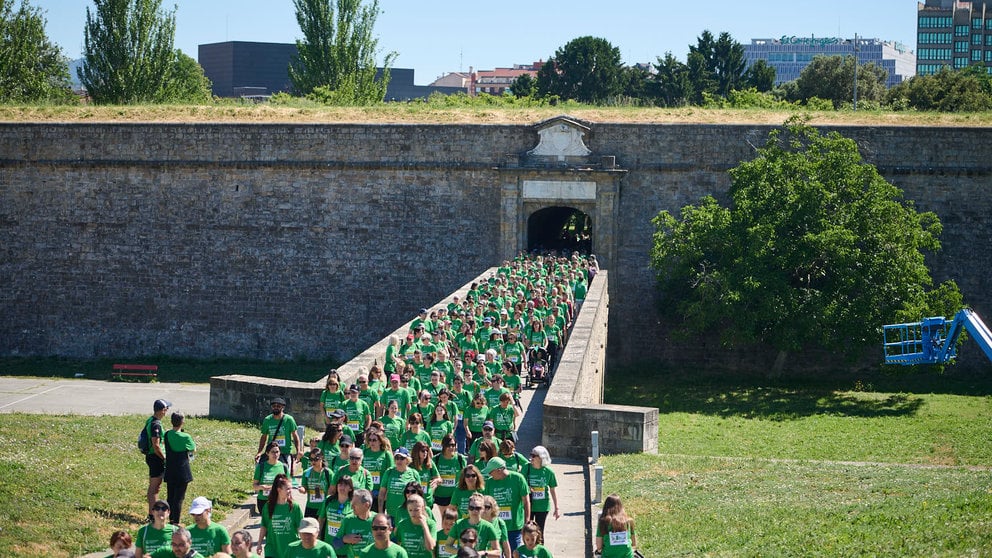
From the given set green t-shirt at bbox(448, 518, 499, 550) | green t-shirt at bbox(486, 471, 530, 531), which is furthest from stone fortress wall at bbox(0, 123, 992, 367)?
green t-shirt at bbox(448, 518, 499, 550)

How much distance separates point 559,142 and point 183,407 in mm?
11725

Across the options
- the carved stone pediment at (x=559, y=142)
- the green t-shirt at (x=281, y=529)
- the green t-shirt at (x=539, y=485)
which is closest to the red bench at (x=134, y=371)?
the carved stone pediment at (x=559, y=142)

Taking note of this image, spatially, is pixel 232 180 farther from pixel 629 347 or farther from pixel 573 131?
pixel 629 347

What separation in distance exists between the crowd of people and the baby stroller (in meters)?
1.11

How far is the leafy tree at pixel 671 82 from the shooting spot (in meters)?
72.1

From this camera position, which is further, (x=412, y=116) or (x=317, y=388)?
(x=412, y=116)

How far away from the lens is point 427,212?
3144 centimetres

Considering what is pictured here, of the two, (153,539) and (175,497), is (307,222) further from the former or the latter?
(153,539)

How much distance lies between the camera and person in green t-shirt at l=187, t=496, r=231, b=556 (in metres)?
9.09

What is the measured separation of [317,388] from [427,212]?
14.6 meters

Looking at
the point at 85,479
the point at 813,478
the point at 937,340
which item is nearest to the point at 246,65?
the point at 937,340

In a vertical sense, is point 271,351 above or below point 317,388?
below

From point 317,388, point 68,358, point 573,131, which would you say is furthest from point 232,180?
point 317,388

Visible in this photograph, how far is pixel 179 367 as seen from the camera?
31484 mm
